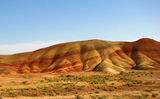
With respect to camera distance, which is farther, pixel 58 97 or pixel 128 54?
pixel 128 54

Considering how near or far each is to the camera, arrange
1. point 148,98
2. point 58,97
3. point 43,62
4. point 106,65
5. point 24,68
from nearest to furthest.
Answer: point 148,98, point 58,97, point 106,65, point 24,68, point 43,62

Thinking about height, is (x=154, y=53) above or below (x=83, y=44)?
below

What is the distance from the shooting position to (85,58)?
246 feet

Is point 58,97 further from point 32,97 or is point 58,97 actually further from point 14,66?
point 14,66

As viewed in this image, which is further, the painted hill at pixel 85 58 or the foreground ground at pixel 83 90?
the painted hill at pixel 85 58

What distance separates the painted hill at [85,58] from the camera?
66375 mm

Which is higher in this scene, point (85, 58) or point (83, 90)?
point (85, 58)

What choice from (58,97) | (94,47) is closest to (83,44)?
(94,47)

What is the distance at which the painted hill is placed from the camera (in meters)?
66.4

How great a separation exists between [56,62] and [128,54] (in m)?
35.3

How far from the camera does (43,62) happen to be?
7688 cm

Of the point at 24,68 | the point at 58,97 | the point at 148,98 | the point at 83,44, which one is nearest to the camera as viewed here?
the point at 148,98

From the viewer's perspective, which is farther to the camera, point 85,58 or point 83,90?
point 85,58

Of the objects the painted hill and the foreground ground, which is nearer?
the foreground ground
